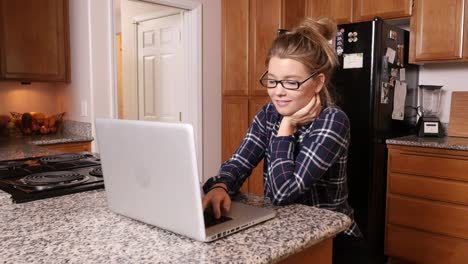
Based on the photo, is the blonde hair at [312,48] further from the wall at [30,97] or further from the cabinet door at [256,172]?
the wall at [30,97]

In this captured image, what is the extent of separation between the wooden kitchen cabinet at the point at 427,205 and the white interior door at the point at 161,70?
76.9 inches

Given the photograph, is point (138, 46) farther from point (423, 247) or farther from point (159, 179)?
point (159, 179)

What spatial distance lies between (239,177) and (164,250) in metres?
0.54

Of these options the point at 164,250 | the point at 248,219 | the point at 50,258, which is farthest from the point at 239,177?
the point at 50,258

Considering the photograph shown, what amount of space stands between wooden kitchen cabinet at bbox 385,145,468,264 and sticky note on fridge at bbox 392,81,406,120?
29cm

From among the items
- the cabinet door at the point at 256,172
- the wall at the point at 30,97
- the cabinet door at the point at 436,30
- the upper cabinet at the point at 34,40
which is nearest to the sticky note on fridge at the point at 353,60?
the cabinet door at the point at 436,30

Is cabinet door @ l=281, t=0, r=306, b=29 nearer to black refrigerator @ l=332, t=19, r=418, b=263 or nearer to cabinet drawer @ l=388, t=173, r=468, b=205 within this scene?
black refrigerator @ l=332, t=19, r=418, b=263

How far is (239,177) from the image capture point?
1.27 meters

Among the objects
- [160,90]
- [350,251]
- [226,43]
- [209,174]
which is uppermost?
[226,43]

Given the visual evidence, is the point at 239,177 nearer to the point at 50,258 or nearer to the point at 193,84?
the point at 50,258

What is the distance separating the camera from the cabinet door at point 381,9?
9.46ft

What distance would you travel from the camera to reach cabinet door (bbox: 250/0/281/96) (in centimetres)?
343

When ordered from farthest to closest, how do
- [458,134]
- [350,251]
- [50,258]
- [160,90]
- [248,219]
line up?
[160,90] < [458,134] < [350,251] < [248,219] < [50,258]

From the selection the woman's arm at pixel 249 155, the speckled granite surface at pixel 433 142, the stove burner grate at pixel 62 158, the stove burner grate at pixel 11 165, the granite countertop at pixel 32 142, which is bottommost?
the granite countertop at pixel 32 142
